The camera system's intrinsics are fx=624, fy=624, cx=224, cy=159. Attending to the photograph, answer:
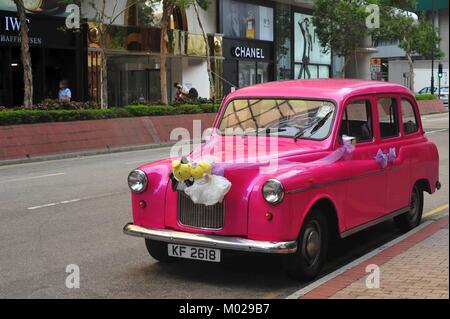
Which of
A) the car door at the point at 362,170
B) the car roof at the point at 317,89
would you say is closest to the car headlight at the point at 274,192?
the car door at the point at 362,170

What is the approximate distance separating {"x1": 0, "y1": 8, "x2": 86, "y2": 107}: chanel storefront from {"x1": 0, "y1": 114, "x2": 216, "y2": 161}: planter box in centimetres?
576

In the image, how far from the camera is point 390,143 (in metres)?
7.11

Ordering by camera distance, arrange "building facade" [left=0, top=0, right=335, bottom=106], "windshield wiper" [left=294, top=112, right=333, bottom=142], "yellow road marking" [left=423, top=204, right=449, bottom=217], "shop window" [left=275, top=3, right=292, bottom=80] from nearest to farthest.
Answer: "windshield wiper" [left=294, top=112, right=333, bottom=142] → "yellow road marking" [left=423, top=204, right=449, bottom=217] → "building facade" [left=0, top=0, right=335, bottom=106] → "shop window" [left=275, top=3, right=292, bottom=80]

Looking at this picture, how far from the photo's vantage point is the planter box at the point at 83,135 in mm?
17422

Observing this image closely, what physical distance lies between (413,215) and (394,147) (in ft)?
3.73

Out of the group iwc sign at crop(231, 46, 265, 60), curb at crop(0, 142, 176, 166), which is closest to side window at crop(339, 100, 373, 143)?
curb at crop(0, 142, 176, 166)

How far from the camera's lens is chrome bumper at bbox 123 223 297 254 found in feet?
17.1

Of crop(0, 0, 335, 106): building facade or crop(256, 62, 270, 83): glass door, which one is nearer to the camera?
crop(0, 0, 335, 106): building facade

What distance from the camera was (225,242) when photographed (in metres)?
5.28

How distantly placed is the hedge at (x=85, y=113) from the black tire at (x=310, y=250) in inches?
540

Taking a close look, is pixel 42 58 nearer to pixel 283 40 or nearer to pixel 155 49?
pixel 155 49

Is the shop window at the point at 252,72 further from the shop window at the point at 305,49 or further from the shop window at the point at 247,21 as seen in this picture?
the shop window at the point at 305,49

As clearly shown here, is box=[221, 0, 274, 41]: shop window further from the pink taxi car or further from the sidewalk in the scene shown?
the sidewalk

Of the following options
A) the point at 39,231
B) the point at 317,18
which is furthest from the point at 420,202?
the point at 317,18
